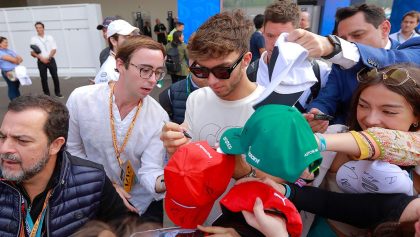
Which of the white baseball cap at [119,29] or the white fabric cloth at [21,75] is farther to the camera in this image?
the white fabric cloth at [21,75]

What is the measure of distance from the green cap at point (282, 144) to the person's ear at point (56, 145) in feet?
4.52

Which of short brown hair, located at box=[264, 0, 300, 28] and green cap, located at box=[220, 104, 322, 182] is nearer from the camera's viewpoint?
green cap, located at box=[220, 104, 322, 182]

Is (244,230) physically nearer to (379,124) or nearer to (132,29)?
(379,124)

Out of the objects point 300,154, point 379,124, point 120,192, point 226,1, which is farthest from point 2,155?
point 226,1

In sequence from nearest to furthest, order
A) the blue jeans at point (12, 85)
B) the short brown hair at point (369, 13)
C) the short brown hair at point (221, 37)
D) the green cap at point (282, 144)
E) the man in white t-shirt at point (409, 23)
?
the green cap at point (282, 144) < the short brown hair at point (221, 37) < the short brown hair at point (369, 13) < the man in white t-shirt at point (409, 23) < the blue jeans at point (12, 85)

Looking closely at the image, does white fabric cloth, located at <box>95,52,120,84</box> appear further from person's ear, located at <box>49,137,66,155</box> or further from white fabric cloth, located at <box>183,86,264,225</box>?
white fabric cloth, located at <box>183,86,264,225</box>

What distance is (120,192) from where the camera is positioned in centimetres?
218

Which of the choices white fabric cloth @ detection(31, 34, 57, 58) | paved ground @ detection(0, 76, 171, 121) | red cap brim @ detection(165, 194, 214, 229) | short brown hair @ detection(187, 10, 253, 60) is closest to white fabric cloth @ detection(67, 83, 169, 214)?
short brown hair @ detection(187, 10, 253, 60)

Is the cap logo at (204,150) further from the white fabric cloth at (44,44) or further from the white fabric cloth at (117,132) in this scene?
the white fabric cloth at (44,44)

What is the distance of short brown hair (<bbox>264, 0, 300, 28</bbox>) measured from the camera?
296 centimetres

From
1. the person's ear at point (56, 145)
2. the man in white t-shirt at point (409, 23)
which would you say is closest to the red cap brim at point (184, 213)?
the person's ear at point (56, 145)

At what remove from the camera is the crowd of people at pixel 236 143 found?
3.58 ft

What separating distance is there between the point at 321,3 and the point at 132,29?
839cm

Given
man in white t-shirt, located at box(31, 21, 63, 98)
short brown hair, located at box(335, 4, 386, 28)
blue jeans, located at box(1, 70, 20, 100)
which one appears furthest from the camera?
man in white t-shirt, located at box(31, 21, 63, 98)
